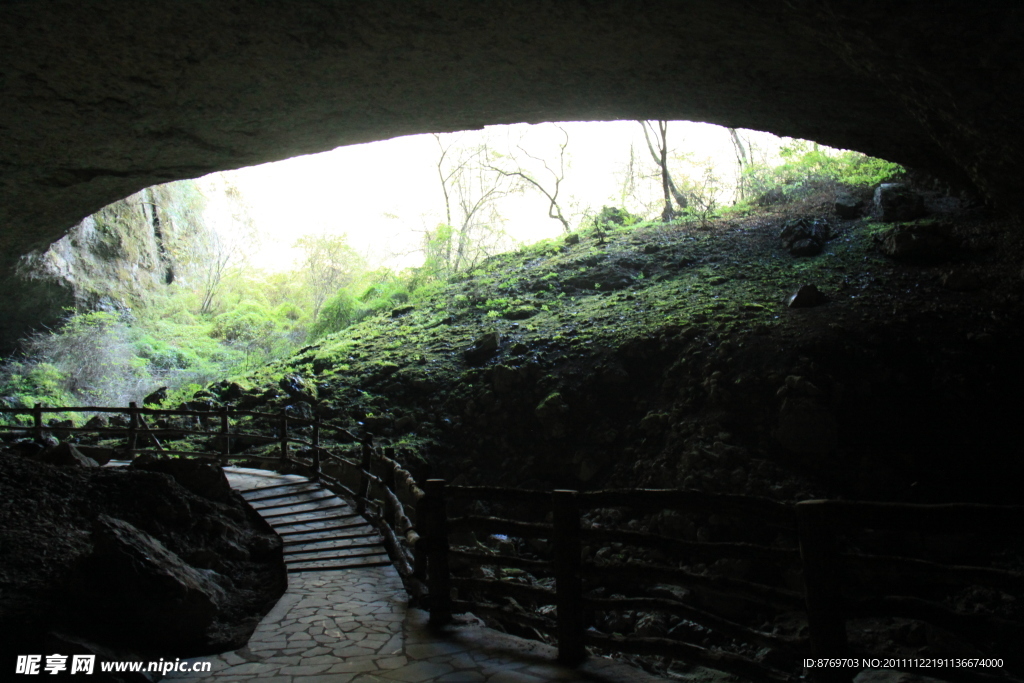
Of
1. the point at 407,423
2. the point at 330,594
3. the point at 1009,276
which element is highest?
the point at 1009,276

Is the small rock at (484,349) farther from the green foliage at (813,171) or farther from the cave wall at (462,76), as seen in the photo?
the green foliage at (813,171)

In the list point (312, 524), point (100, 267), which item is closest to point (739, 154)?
point (312, 524)

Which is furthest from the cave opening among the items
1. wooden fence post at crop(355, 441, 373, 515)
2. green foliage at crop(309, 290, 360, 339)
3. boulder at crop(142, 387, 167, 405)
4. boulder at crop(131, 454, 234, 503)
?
green foliage at crop(309, 290, 360, 339)

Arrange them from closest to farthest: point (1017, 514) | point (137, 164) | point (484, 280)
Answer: point (1017, 514) < point (137, 164) < point (484, 280)

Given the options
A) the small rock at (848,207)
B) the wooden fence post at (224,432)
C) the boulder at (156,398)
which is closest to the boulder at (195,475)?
the wooden fence post at (224,432)

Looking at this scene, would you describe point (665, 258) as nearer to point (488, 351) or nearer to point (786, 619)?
point (488, 351)

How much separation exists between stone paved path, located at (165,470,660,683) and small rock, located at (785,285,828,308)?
7952mm

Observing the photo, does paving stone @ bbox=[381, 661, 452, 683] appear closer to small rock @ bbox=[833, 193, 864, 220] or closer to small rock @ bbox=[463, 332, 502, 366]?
small rock @ bbox=[463, 332, 502, 366]

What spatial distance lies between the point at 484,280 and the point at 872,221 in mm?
9793

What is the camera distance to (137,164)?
323 inches

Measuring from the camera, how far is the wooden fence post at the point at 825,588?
8.46 feet

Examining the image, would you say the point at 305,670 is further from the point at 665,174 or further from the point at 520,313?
the point at 665,174

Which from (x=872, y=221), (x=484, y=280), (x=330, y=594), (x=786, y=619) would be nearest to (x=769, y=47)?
(x=786, y=619)

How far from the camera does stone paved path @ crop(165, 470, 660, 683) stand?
3463 millimetres
